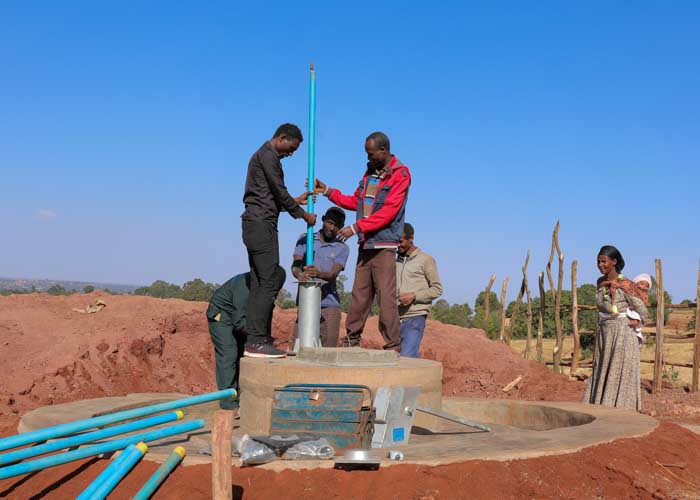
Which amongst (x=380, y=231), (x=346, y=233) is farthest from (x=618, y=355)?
(x=346, y=233)

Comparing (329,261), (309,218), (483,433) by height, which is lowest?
(483,433)

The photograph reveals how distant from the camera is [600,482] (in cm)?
370

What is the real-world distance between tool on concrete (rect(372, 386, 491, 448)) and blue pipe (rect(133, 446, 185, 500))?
126 cm

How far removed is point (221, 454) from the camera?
3.16 metres

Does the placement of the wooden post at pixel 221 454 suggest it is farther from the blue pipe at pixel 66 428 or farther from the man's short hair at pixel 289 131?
the man's short hair at pixel 289 131

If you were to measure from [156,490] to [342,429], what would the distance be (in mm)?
1117

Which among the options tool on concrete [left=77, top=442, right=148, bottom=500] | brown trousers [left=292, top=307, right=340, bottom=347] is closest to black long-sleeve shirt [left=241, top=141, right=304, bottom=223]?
brown trousers [left=292, top=307, right=340, bottom=347]

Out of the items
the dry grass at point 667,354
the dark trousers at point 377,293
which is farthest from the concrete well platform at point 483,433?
the dry grass at point 667,354

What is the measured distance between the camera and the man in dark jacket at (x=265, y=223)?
5516 millimetres

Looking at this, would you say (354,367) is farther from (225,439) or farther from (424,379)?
(225,439)

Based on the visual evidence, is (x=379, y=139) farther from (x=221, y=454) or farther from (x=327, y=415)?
(x=221, y=454)

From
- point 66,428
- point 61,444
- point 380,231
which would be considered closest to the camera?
point 61,444

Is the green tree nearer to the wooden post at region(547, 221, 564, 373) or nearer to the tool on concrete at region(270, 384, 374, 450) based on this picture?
the wooden post at region(547, 221, 564, 373)

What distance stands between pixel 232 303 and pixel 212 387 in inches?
180
